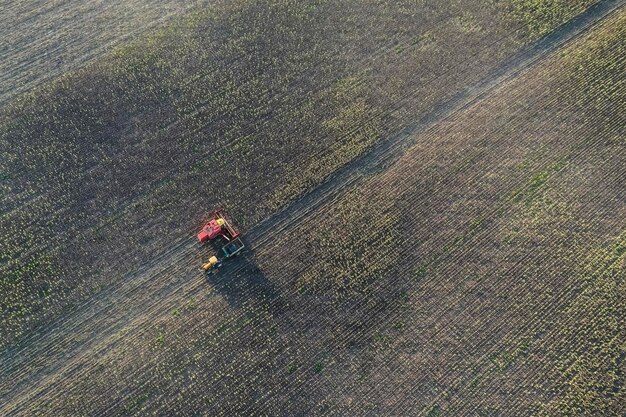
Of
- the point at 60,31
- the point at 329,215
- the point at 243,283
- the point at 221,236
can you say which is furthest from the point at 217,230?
the point at 60,31

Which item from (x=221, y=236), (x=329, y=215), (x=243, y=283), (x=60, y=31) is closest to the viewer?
(x=243, y=283)

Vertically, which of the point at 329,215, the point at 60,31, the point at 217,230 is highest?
the point at 60,31

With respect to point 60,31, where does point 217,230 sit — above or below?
below

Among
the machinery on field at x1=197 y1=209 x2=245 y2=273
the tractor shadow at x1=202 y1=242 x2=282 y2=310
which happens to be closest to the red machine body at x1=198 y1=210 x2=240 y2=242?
the machinery on field at x1=197 y1=209 x2=245 y2=273

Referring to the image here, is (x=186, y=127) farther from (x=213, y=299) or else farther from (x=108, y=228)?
(x=213, y=299)

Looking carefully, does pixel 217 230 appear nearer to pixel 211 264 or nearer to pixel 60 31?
pixel 211 264

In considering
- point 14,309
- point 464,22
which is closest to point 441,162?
point 464,22
